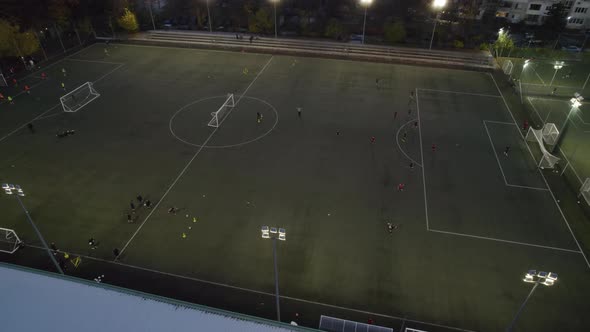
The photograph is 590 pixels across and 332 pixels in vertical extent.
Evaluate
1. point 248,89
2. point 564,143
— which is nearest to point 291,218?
point 248,89

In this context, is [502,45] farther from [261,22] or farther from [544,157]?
[261,22]

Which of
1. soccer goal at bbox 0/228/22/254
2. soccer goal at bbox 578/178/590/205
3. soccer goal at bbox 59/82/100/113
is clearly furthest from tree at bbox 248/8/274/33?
soccer goal at bbox 578/178/590/205

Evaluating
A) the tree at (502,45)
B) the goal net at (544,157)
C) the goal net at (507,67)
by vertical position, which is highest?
the tree at (502,45)

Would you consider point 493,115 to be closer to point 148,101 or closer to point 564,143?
point 564,143

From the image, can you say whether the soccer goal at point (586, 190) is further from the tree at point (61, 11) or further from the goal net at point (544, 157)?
the tree at point (61, 11)

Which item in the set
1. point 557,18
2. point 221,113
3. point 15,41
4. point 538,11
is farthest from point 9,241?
point 538,11

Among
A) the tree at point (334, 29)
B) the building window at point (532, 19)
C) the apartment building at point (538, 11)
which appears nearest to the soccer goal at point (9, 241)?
the tree at point (334, 29)
